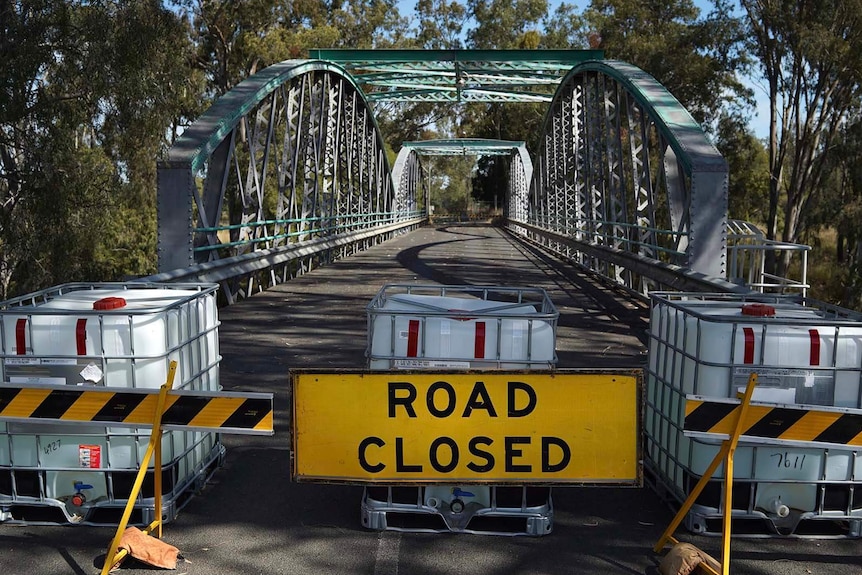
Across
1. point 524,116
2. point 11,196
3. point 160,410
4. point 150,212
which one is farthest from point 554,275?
point 524,116

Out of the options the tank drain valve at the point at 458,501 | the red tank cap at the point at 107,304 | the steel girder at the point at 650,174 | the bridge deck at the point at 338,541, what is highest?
the steel girder at the point at 650,174

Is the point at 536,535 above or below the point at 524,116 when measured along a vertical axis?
below

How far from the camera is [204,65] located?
4238 centimetres

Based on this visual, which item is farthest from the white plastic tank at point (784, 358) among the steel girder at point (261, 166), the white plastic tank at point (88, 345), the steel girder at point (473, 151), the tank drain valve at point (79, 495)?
the steel girder at point (473, 151)

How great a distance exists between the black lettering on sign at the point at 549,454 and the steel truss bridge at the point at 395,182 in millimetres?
4238

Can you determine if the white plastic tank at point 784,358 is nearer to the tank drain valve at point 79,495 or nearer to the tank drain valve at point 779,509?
the tank drain valve at point 779,509

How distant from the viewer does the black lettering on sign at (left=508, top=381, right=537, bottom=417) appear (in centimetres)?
467

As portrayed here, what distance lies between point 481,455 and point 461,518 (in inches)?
15.2

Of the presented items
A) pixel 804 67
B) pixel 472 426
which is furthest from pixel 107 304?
pixel 804 67

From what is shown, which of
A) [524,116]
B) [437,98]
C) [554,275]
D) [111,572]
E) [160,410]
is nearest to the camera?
[111,572]

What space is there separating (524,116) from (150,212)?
48.1 metres

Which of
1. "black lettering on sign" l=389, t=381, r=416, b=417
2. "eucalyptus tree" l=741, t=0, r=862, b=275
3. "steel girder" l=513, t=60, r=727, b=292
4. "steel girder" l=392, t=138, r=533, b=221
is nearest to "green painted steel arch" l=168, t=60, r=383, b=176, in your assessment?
"steel girder" l=513, t=60, r=727, b=292

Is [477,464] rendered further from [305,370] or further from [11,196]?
[11,196]

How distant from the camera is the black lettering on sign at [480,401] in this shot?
4.66 metres
